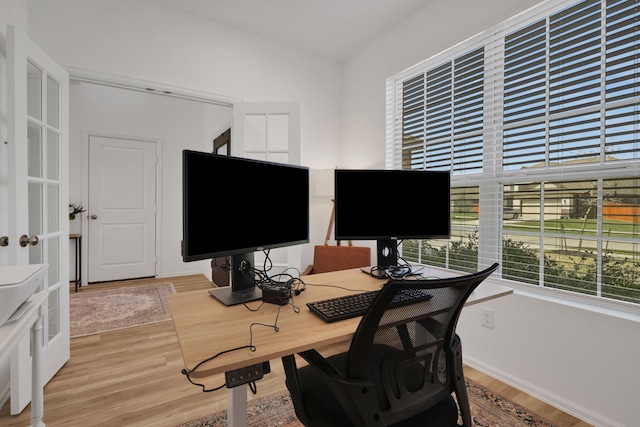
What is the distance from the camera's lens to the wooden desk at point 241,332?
83 centimetres

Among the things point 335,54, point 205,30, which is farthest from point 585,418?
point 205,30

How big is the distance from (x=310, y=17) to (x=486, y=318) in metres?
2.86

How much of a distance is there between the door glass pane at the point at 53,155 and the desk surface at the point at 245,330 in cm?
153

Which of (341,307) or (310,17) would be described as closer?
(341,307)

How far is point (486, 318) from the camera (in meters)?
2.19

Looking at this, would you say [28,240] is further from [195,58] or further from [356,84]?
[356,84]

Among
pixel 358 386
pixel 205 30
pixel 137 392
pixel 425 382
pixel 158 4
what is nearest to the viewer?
pixel 358 386

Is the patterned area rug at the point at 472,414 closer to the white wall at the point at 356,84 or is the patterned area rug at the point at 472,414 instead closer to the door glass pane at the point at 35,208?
the white wall at the point at 356,84

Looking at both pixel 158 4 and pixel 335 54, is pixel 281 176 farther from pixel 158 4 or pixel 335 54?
pixel 335 54

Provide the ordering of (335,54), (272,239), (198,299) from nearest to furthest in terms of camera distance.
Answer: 1. (198,299)
2. (272,239)
3. (335,54)

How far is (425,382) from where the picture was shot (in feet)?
3.18

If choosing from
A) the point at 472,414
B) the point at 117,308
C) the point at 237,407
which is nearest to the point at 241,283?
the point at 237,407

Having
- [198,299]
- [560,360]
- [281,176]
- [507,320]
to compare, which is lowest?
[560,360]

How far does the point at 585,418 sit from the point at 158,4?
4069 millimetres
